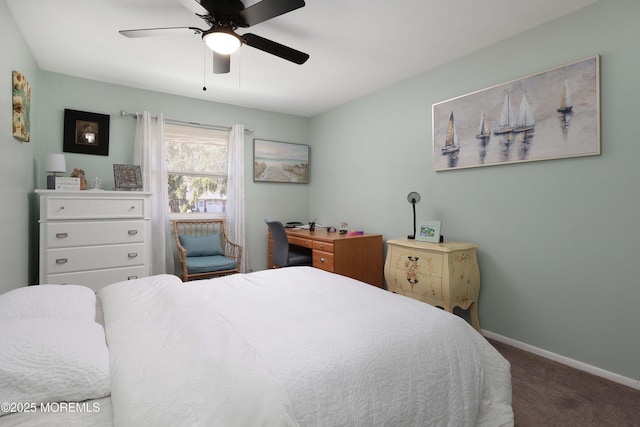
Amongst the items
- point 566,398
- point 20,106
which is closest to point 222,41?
point 20,106

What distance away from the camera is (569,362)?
2.31 m

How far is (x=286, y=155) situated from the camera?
16.0 feet

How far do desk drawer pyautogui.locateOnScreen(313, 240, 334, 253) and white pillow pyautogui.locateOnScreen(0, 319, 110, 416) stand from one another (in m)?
2.45

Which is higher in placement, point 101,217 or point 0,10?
point 0,10

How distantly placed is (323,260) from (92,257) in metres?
2.24

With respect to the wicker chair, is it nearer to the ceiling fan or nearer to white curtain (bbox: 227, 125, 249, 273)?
white curtain (bbox: 227, 125, 249, 273)

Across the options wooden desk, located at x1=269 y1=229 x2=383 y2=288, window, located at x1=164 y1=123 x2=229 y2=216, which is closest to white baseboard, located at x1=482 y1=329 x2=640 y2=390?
wooden desk, located at x1=269 y1=229 x2=383 y2=288

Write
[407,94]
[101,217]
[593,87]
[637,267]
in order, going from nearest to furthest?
1. [637,267]
2. [593,87]
3. [101,217]
4. [407,94]

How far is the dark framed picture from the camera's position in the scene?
11.3ft

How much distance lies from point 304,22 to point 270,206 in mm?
2748

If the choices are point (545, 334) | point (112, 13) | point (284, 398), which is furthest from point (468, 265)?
point (112, 13)

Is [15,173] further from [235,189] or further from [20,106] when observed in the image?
[235,189]

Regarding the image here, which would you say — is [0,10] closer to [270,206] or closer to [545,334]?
[270,206]

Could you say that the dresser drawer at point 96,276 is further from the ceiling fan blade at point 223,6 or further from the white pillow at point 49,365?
the ceiling fan blade at point 223,6
